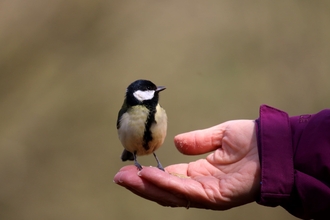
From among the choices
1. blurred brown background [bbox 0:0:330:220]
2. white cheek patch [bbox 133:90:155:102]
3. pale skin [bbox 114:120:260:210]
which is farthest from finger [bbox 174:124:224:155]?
blurred brown background [bbox 0:0:330:220]

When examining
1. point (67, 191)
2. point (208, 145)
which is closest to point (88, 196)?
point (67, 191)

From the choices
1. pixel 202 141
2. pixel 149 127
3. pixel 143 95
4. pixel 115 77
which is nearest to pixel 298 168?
pixel 202 141

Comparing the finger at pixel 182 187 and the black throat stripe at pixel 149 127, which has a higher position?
the black throat stripe at pixel 149 127

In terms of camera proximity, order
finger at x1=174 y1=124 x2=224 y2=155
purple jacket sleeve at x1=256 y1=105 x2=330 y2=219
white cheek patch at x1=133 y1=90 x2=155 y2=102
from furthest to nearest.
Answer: white cheek patch at x1=133 y1=90 x2=155 y2=102
finger at x1=174 y1=124 x2=224 y2=155
purple jacket sleeve at x1=256 y1=105 x2=330 y2=219

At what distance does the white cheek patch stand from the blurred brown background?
43.7 inches

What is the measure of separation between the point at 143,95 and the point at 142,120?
0.43ft

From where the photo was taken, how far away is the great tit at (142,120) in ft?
4.83

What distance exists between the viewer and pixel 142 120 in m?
1.47

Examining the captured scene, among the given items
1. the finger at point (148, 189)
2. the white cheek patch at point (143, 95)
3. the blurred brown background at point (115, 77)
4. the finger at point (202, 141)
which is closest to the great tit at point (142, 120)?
the white cheek patch at point (143, 95)

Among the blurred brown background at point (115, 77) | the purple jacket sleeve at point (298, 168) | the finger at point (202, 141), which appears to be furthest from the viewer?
the blurred brown background at point (115, 77)

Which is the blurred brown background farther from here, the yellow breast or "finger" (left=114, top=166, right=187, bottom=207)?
"finger" (left=114, top=166, right=187, bottom=207)

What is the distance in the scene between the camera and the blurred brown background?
265cm

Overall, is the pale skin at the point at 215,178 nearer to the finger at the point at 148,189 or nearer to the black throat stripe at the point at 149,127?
the finger at the point at 148,189

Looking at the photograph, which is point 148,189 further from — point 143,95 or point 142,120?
point 143,95
